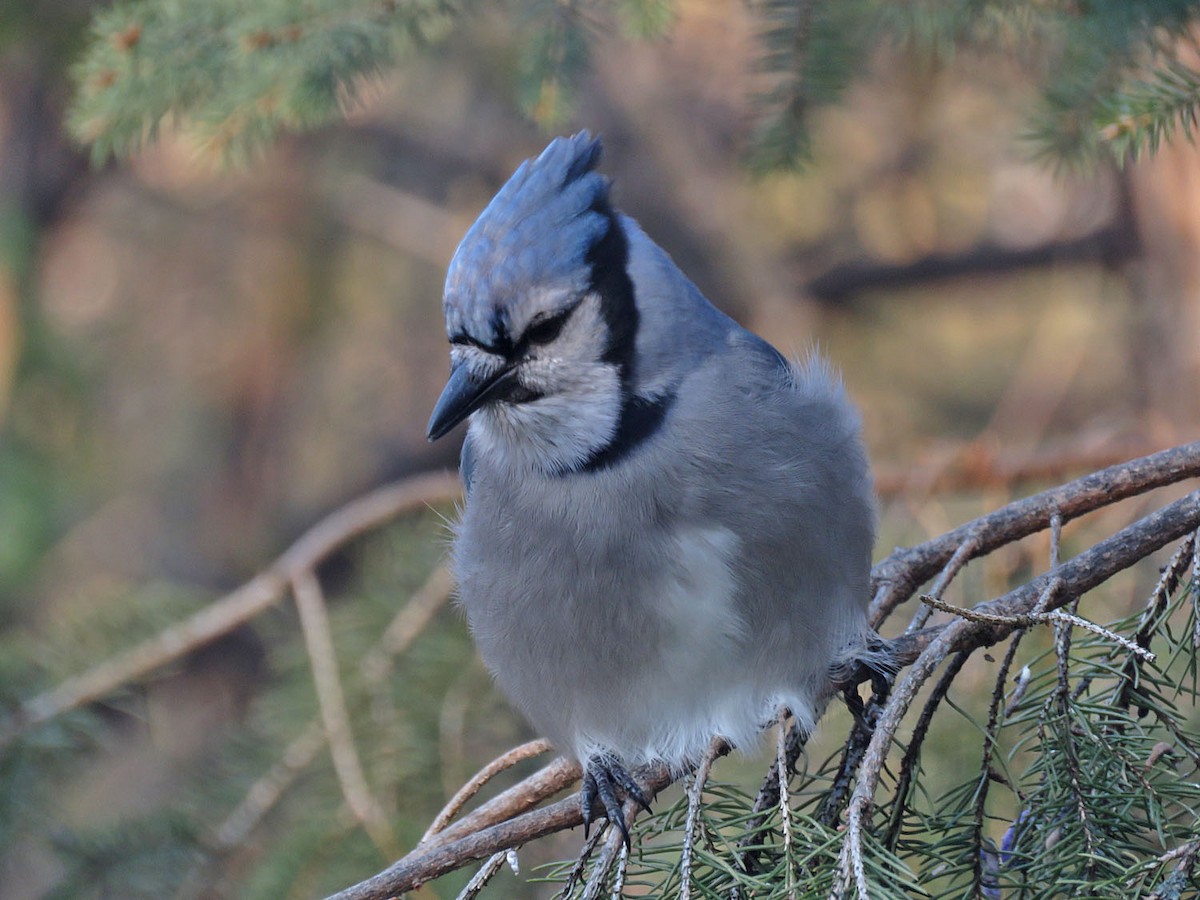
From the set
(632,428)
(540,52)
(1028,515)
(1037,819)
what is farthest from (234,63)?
(1037,819)

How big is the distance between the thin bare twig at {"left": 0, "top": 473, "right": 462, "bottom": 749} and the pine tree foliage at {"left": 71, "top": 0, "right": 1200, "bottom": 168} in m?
0.69

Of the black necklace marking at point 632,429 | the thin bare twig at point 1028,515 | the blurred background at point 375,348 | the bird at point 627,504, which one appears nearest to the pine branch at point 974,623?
the thin bare twig at point 1028,515

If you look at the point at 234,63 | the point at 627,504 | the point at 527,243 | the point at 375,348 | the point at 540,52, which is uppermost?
the point at 375,348

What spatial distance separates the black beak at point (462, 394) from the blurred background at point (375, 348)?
743 mm

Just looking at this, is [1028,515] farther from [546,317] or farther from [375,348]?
[375,348]

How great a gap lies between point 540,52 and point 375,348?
2.58m

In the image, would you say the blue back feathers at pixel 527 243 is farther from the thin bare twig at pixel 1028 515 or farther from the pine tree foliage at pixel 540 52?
the thin bare twig at pixel 1028 515

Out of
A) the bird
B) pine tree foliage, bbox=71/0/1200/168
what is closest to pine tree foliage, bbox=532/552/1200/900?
the bird

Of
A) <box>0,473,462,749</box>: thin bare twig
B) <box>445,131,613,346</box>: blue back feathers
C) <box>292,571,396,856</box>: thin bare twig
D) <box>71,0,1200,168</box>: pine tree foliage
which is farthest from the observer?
<box>0,473,462,749</box>: thin bare twig

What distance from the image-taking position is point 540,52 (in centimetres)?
166

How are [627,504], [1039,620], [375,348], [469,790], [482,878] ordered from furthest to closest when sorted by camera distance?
[375,348], [627,504], [469,790], [482,878], [1039,620]

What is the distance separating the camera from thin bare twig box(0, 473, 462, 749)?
2008 millimetres

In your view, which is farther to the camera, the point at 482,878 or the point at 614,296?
the point at 614,296

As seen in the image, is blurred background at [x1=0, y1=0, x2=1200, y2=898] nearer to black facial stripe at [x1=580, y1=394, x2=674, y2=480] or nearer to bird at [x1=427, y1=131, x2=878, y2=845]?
bird at [x1=427, y1=131, x2=878, y2=845]
